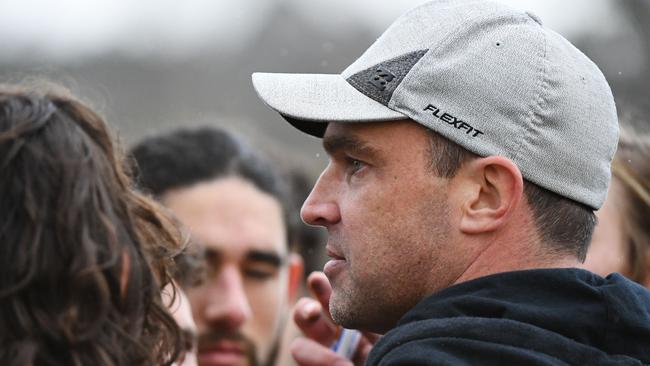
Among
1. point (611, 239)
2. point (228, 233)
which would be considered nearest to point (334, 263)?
point (611, 239)

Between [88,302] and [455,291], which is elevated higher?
[455,291]

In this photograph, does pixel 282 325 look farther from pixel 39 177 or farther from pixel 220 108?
pixel 220 108

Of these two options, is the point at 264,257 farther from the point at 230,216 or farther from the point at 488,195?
the point at 488,195

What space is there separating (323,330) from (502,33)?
107 centimetres

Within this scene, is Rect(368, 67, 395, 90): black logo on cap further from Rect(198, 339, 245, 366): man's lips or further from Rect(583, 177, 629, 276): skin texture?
Rect(198, 339, 245, 366): man's lips

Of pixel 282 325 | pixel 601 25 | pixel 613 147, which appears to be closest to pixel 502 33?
pixel 613 147

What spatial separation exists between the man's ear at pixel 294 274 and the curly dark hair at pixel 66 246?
117 inches

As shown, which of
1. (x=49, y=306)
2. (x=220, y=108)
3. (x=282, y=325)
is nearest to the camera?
(x=49, y=306)

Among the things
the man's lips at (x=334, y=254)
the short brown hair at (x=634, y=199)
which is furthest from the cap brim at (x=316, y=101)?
the short brown hair at (x=634, y=199)

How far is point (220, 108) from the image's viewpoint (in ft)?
38.5

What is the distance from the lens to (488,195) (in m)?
2.60

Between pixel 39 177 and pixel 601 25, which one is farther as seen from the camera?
pixel 601 25

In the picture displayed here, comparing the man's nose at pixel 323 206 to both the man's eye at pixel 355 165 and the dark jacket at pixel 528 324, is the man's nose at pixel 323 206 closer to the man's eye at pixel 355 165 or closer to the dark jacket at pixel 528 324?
the man's eye at pixel 355 165

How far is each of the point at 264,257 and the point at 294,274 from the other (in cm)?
75
